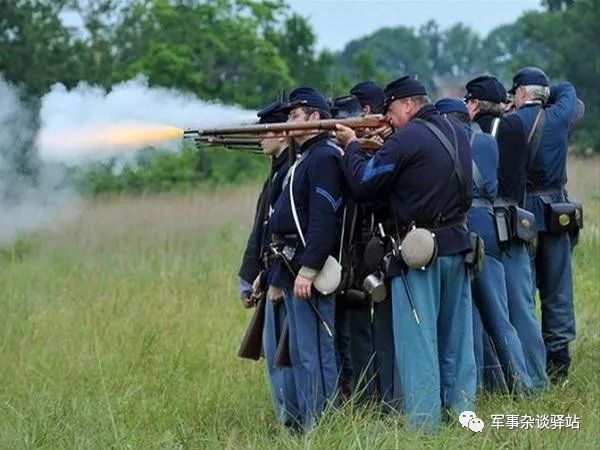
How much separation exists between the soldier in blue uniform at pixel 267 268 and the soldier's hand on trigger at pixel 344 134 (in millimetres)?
435

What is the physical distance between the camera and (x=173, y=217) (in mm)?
15211

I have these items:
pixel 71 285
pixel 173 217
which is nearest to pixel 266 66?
pixel 173 217

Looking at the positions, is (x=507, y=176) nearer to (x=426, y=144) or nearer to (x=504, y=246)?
(x=504, y=246)

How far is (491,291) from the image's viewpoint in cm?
780

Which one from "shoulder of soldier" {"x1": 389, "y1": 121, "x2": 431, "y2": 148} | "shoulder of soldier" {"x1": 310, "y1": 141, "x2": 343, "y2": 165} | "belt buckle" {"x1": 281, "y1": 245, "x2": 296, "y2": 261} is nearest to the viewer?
"shoulder of soldier" {"x1": 389, "y1": 121, "x2": 431, "y2": 148}

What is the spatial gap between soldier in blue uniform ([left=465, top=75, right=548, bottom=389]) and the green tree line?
0.41 metres

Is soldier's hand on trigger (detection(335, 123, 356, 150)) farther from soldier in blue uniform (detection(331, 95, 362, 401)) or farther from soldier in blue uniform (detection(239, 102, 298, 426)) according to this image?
soldier in blue uniform (detection(331, 95, 362, 401))

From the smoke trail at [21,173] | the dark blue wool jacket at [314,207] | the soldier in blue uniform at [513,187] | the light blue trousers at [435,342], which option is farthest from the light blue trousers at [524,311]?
the smoke trail at [21,173]

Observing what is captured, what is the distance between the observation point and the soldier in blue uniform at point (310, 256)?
23.2 ft

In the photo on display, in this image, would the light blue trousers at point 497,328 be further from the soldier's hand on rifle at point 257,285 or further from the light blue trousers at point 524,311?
the soldier's hand on rifle at point 257,285

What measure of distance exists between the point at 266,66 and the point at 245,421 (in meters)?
19.4

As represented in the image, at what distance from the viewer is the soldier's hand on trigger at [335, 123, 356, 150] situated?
7.05m

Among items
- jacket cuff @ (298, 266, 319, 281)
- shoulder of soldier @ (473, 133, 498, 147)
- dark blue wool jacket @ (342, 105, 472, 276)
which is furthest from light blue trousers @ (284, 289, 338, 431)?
shoulder of soldier @ (473, 133, 498, 147)

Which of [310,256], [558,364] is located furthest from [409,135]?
[558,364]
